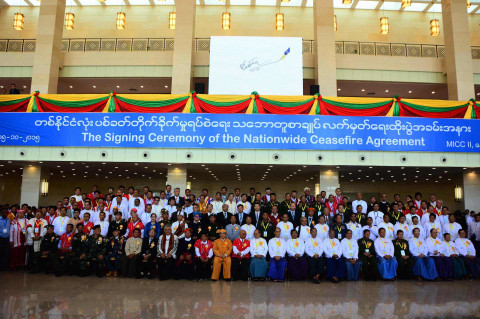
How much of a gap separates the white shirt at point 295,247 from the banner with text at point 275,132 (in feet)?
12.9

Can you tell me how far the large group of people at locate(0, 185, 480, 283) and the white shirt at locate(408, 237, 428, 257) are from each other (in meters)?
0.02

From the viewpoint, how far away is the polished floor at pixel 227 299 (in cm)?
551

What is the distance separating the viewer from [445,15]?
15.8 m

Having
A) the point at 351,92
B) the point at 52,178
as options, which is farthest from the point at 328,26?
the point at 52,178

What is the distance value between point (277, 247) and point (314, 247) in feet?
2.84

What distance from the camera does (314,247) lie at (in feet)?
28.1

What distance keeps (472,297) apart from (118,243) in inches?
282

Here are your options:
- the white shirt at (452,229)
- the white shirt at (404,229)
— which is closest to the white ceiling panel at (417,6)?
the white shirt at (452,229)

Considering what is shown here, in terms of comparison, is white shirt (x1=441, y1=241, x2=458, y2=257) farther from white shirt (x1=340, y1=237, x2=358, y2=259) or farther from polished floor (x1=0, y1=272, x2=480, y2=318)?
white shirt (x1=340, y1=237, x2=358, y2=259)

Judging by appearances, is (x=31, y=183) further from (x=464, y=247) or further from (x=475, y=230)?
(x=475, y=230)

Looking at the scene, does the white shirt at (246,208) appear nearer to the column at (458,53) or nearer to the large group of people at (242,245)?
the large group of people at (242,245)

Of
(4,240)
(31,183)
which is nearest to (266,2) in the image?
(31,183)

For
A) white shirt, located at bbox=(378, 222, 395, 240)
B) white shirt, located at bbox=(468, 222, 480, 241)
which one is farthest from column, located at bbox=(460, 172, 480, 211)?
white shirt, located at bbox=(378, 222, 395, 240)

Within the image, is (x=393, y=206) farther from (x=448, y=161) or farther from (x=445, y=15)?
(x=445, y=15)
